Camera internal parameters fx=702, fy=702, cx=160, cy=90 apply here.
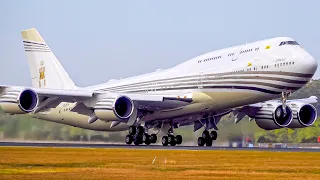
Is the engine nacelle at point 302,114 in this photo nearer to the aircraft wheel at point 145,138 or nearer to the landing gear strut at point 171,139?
the landing gear strut at point 171,139

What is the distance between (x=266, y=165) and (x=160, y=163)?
4405 mm

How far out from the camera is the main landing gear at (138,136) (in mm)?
51584

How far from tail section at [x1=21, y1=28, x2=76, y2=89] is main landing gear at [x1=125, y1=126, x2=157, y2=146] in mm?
11996

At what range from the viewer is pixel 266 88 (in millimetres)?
45312

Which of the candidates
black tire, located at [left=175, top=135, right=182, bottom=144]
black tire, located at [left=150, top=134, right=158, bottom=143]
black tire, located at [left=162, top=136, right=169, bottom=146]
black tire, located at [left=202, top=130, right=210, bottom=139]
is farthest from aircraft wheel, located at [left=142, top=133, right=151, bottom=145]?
black tire, located at [left=202, top=130, right=210, bottom=139]

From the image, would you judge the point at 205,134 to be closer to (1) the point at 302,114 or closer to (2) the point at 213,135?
(2) the point at 213,135

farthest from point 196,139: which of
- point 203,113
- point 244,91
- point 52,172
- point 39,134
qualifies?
point 52,172

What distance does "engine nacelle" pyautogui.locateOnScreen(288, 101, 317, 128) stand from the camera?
176 feet

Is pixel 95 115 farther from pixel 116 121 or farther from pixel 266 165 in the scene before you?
pixel 266 165

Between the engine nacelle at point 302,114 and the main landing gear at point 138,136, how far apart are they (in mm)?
10985

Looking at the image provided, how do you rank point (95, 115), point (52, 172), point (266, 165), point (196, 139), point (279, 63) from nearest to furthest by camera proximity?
point (52, 172), point (266, 165), point (279, 63), point (95, 115), point (196, 139)

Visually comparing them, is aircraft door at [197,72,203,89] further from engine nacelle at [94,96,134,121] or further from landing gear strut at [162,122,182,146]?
landing gear strut at [162,122,182,146]

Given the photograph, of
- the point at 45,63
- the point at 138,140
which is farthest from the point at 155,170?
the point at 45,63

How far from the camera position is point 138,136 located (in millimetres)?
51594
